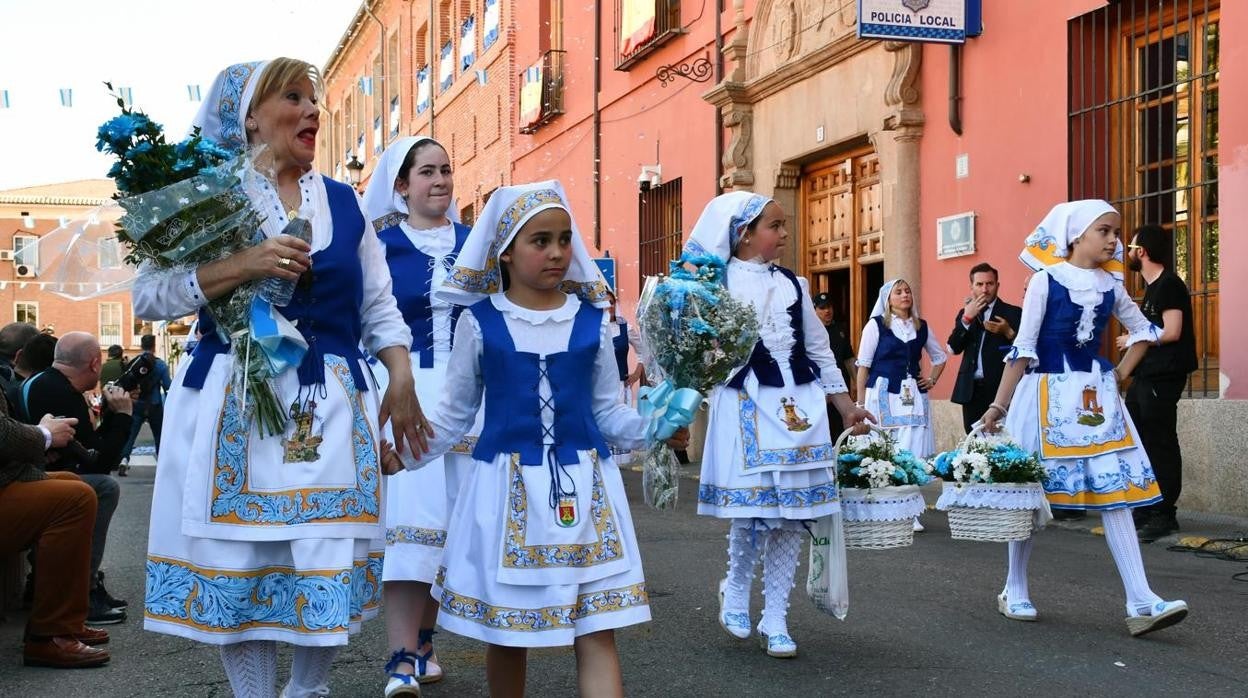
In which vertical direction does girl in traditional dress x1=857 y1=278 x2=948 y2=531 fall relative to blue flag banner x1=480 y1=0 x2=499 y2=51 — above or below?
below

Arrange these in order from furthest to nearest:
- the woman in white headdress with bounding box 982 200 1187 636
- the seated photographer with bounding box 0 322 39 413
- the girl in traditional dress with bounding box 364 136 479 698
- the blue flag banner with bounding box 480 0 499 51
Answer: the blue flag banner with bounding box 480 0 499 51 < the seated photographer with bounding box 0 322 39 413 < the woman in white headdress with bounding box 982 200 1187 636 < the girl in traditional dress with bounding box 364 136 479 698

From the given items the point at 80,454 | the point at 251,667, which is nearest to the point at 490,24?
the point at 80,454

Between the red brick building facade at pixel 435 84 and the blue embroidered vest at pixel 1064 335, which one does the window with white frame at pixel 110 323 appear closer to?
the red brick building facade at pixel 435 84

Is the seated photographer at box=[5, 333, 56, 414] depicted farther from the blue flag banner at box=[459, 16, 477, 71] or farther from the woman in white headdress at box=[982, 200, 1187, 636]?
the blue flag banner at box=[459, 16, 477, 71]

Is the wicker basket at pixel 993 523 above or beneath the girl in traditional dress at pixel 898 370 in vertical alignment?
beneath

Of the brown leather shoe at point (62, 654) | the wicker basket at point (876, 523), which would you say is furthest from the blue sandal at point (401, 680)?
the wicker basket at point (876, 523)

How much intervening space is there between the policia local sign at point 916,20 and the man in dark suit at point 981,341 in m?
2.93

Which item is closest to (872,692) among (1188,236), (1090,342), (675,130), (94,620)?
(1090,342)

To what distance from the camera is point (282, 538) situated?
11.7 ft

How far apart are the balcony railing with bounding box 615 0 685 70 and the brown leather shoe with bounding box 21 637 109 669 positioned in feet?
48.1

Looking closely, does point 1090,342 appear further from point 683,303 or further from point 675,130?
point 675,130

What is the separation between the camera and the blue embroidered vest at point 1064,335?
6.34 metres

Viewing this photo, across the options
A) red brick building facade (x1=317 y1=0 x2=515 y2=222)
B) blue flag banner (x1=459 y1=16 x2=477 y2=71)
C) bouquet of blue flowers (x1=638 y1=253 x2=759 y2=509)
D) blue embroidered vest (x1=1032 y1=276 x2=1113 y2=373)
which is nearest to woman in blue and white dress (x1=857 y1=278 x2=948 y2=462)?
blue embroidered vest (x1=1032 y1=276 x2=1113 y2=373)

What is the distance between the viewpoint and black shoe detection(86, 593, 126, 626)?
685 centimetres
